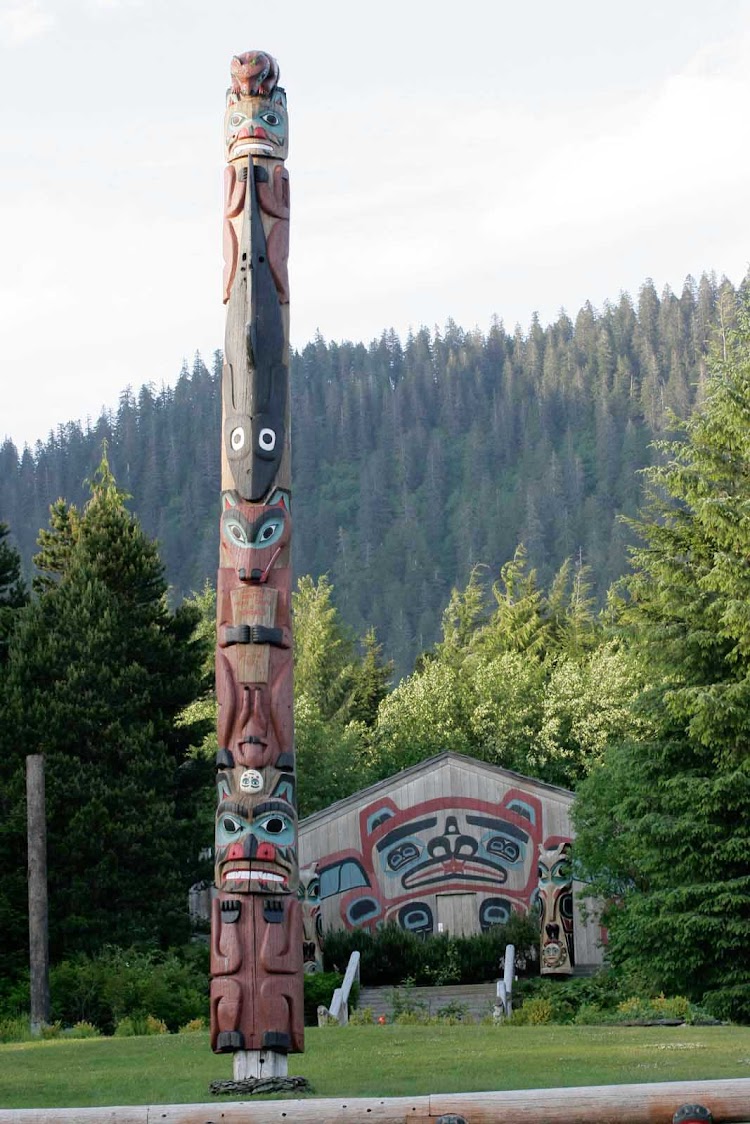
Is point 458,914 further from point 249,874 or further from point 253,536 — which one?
point 253,536

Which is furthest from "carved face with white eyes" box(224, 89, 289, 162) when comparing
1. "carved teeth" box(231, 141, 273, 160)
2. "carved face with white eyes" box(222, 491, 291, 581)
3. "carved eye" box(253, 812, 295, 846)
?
"carved eye" box(253, 812, 295, 846)

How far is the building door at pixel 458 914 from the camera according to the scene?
38.8 metres

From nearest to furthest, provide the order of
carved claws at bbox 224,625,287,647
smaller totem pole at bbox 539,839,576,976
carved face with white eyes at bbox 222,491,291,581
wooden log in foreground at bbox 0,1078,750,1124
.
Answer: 1. wooden log in foreground at bbox 0,1078,750,1124
2. carved claws at bbox 224,625,287,647
3. carved face with white eyes at bbox 222,491,291,581
4. smaller totem pole at bbox 539,839,576,976

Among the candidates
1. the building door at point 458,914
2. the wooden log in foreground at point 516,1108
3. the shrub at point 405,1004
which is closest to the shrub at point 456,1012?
the shrub at point 405,1004

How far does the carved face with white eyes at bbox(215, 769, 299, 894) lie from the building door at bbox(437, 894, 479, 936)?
25308 millimetres

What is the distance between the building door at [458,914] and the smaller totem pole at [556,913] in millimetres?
3666

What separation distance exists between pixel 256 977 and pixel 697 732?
1669cm

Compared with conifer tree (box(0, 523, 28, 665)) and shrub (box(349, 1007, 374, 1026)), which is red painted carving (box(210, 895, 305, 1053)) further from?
conifer tree (box(0, 523, 28, 665))

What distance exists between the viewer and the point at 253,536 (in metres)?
14.8

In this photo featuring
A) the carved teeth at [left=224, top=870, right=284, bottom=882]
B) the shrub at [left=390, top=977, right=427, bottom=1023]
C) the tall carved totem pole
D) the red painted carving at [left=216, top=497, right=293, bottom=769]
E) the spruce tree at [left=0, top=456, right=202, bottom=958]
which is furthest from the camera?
the spruce tree at [left=0, top=456, right=202, bottom=958]

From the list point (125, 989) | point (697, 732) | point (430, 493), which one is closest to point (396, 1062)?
point (125, 989)

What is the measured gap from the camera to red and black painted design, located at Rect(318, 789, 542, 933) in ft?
128

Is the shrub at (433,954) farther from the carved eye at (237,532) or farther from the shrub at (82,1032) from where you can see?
the carved eye at (237,532)

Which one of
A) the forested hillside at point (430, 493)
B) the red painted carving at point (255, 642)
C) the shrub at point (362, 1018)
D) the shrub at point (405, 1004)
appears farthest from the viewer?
the forested hillside at point (430, 493)
